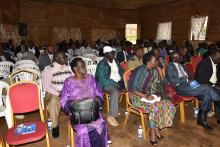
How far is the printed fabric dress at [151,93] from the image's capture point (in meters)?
3.30

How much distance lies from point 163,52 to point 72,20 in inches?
268

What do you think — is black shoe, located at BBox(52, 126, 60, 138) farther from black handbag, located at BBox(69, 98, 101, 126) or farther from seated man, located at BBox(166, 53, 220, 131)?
seated man, located at BBox(166, 53, 220, 131)

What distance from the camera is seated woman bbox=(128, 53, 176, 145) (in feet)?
11.0

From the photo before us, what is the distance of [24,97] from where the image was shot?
2.95 metres

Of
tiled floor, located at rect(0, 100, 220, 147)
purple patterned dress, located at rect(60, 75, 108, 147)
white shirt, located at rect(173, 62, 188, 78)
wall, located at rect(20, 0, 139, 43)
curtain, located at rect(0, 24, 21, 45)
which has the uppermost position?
wall, located at rect(20, 0, 139, 43)

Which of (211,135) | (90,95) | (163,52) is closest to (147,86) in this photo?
(90,95)

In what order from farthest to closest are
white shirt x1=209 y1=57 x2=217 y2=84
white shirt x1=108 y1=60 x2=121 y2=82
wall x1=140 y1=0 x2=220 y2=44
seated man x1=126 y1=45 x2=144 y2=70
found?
wall x1=140 y1=0 x2=220 y2=44
seated man x1=126 y1=45 x2=144 y2=70
white shirt x1=108 y1=60 x2=121 y2=82
white shirt x1=209 y1=57 x2=217 y2=84

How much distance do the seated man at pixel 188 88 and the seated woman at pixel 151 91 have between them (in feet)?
1.82

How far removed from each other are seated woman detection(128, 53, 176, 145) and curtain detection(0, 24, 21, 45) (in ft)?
26.9

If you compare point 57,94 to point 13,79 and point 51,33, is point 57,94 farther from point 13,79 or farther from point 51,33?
point 51,33

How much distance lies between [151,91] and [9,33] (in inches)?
344

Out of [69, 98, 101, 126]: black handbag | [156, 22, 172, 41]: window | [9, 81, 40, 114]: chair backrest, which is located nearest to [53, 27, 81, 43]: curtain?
[156, 22, 172, 41]: window

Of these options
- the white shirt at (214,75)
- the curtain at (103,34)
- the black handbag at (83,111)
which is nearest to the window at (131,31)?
the curtain at (103,34)

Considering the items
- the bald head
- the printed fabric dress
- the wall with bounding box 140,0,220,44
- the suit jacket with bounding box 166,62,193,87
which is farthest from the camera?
the wall with bounding box 140,0,220,44
